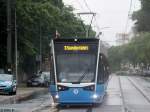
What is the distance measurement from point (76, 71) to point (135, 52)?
332ft

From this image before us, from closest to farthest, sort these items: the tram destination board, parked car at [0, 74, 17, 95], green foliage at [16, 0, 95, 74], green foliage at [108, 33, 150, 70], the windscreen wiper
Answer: the windscreen wiper, the tram destination board, parked car at [0, 74, 17, 95], green foliage at [16, 0, 95, 74], green foliage at [108, 33, 150, 70]

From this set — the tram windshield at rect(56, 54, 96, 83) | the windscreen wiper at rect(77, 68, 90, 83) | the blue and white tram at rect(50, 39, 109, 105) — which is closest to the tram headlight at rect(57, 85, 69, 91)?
the blue and white tram at rect(50, 39, 109, 105)

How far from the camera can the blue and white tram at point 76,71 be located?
87.0 ft

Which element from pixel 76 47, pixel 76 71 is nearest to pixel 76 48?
pixel 76 47

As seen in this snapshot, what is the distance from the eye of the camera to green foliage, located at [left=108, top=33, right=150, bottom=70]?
11200 cm

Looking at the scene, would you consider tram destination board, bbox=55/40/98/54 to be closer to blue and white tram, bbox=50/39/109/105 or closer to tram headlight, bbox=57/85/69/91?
blue and white tram, bbox=50/39/109/105

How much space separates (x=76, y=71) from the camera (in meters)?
26.8

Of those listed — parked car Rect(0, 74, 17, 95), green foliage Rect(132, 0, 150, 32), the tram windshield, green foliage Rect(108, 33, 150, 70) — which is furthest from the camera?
green foliage Rect(108, 33, 150, 70)

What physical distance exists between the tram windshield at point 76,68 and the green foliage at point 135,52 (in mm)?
78846

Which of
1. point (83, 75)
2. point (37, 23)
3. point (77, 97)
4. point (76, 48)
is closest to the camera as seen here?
point (77, 97)

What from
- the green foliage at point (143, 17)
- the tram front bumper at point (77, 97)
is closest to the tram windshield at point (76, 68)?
the tram front bumper at point (77, 97)

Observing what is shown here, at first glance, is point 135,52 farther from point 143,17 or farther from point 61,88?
point 61,88

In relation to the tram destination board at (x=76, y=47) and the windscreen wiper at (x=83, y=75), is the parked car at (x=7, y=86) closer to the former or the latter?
the tram destination board at (x=76, y=47)

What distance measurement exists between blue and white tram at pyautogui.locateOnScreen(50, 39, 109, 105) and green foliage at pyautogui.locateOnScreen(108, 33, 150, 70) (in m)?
78.7
